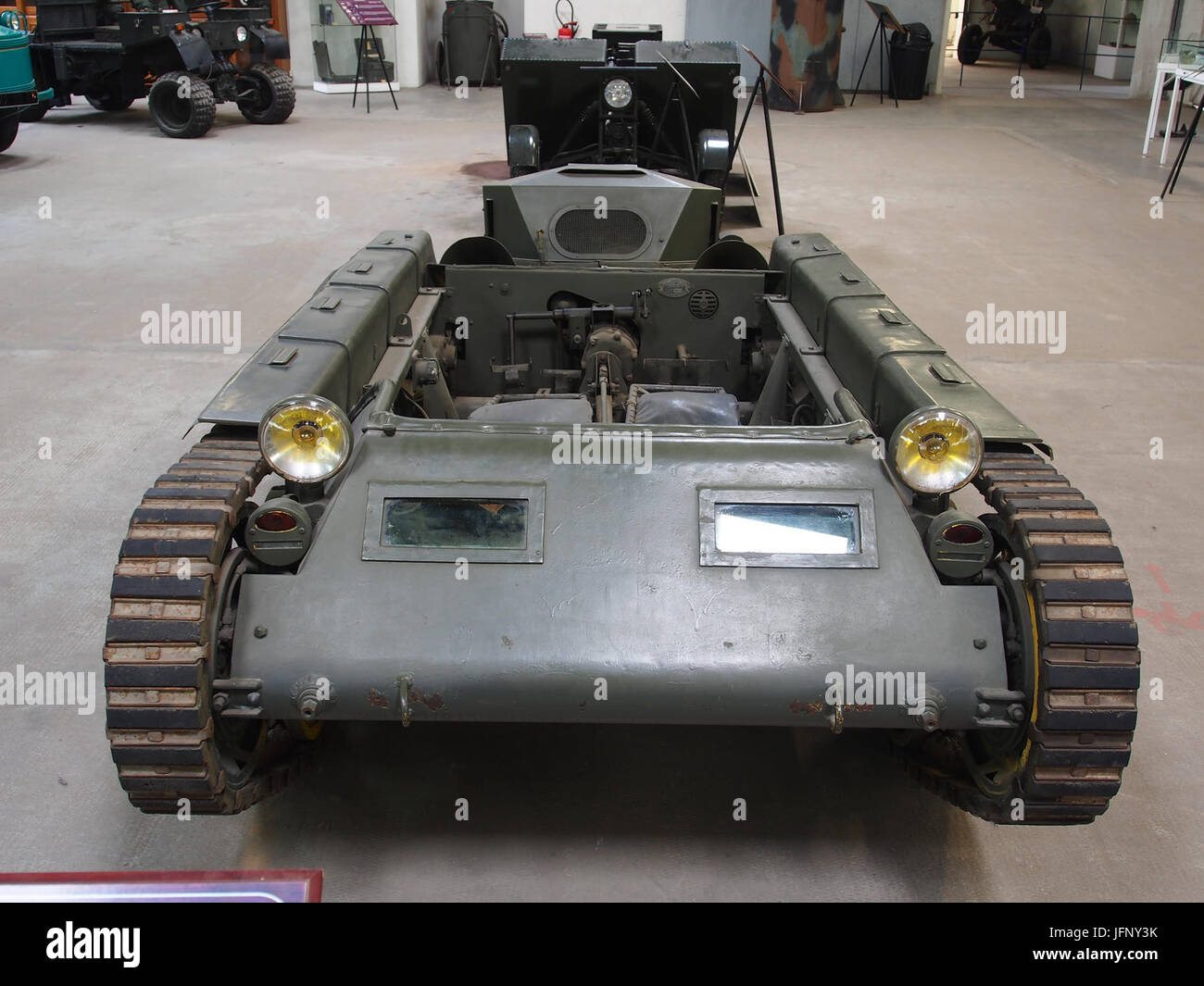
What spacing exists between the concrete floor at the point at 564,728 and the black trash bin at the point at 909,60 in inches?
199

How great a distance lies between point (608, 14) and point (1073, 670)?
17641 mm

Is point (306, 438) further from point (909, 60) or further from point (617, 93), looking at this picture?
point (909, 60)

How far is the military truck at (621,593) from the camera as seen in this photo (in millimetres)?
2680

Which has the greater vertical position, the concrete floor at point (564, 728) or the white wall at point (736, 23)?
the white wall at point (736, 23)

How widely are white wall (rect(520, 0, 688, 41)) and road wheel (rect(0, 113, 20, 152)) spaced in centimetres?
864

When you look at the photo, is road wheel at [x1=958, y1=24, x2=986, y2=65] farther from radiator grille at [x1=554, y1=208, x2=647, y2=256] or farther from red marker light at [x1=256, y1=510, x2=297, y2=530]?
red marker light at [x1=256, y1=510, x2=297, y2=530]

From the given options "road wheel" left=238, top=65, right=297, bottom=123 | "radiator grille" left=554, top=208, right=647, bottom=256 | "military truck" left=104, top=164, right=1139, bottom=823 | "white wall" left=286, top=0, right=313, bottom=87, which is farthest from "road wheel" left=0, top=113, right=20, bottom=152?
"military truck" left=104, top=164, right=1139, bottom=823

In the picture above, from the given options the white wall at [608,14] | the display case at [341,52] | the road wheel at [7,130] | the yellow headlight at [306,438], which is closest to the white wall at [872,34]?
the white wall at [608,14]

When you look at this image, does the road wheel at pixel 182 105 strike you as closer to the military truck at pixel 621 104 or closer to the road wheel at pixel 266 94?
the road wheel at pixel 266 94

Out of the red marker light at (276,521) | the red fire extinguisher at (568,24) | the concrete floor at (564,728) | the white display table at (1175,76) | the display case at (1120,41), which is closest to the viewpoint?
the red marker light at (276,521)

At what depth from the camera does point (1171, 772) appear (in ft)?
11.4

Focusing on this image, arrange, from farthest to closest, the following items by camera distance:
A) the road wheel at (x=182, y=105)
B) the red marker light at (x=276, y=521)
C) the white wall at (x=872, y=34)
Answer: the white wall at (x=872, y=34), the road wheel at (x=182, y=105), the red marker light at (x=276, y=521)

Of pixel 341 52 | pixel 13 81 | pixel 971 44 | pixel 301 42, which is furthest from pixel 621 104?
pixel 971 44

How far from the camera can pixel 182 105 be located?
45.6 feet
